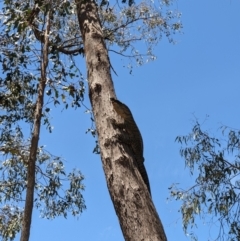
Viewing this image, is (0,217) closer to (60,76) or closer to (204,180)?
(60,76)

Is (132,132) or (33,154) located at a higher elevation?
(33,154)

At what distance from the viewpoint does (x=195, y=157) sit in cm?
748

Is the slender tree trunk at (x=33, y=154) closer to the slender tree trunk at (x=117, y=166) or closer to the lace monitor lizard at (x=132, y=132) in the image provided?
the slender tree trunk at (x=117, y=166)

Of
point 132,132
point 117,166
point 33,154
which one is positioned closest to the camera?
point 117,166

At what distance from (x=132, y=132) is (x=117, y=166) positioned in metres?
0.30

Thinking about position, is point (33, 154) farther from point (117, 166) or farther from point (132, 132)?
point (117, 166)

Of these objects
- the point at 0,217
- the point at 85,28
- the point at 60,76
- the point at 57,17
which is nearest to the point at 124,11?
the point at 57,17

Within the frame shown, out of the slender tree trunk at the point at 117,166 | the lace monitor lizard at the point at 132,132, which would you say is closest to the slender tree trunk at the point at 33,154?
the slender tree trunk at the point at 117,166

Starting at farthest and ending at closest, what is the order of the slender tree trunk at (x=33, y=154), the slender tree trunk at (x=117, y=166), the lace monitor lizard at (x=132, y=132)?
the slender tree trunk at (x=33, y=154) → the lace monitor lizard at (x=132, y=132) → the slender tree trunk at (x=117, y=166)

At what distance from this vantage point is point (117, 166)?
2764 mm

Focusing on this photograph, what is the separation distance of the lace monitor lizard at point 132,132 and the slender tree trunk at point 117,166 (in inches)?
1.7

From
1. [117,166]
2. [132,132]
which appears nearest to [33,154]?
[132,132]

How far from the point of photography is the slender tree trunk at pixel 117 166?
98.1 inches

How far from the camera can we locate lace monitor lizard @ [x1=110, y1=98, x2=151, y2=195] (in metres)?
2.90
